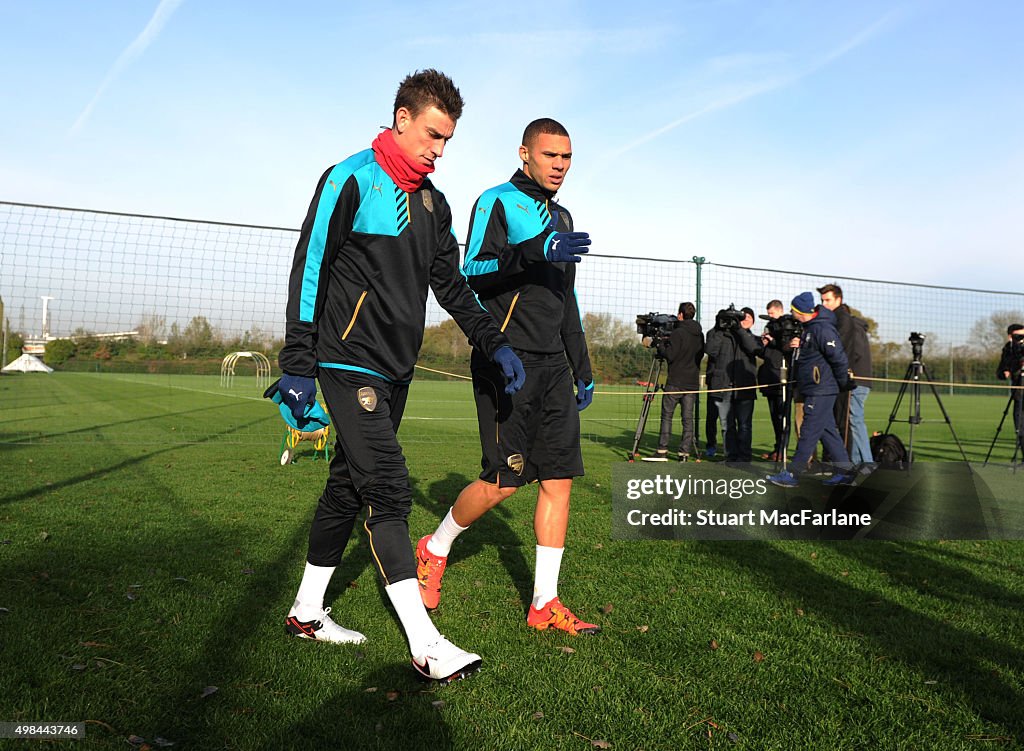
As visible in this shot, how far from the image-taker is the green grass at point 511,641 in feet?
8.15

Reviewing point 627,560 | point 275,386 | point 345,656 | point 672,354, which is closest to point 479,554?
point 627,560

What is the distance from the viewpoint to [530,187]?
3.79 metres

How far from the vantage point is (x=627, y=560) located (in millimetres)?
4859

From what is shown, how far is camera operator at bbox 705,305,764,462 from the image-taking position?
10453 millimetres

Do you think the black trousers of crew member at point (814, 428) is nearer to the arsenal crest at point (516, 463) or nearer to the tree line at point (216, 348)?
the tree line at point (216, 348)

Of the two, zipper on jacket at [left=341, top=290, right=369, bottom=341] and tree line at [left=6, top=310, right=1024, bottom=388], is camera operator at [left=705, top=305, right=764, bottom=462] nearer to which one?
tree line at [left=6, top=310, right=1024, bottom=388]

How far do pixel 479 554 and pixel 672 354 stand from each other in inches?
271

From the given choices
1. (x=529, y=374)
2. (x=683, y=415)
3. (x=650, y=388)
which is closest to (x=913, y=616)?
(x=529, y=374)

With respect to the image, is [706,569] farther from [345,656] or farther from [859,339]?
[859,339]

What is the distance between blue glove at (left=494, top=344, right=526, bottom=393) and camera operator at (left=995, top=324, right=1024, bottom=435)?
945 cm

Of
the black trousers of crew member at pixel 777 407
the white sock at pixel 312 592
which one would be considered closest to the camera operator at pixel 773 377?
the black trousers of crew member at pixel 777 407

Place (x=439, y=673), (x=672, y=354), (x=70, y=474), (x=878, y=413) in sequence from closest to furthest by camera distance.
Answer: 1. (x=439, y=673)
2. (x=70, y=474)
3. (x=672, y=354)
4. (x=878, y=413)

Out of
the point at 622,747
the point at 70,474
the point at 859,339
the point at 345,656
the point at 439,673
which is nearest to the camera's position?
the point at 622,747

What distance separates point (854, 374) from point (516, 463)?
24.7 ft
